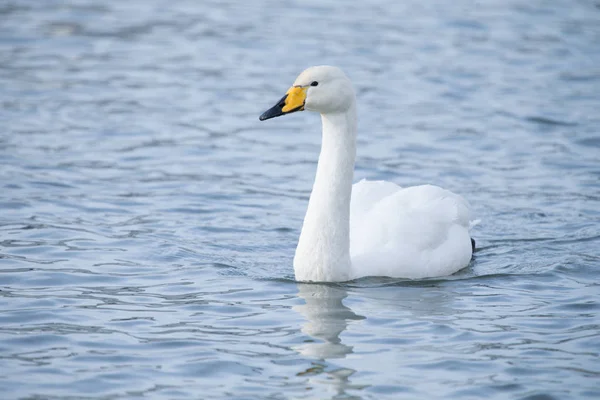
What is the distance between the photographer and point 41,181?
12.7 meters

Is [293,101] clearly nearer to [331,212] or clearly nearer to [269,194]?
[331,212]

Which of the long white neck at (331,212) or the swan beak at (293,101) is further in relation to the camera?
the long white neck at (331,212)

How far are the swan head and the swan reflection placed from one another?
1.47 m

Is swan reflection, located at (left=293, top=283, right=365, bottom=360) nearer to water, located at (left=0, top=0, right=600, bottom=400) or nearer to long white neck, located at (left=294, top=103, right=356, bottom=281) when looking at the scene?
water, located at (left=0, top=0, right=600, bottom=400)

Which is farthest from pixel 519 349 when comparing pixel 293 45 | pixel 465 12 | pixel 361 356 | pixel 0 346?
pixel 465 12

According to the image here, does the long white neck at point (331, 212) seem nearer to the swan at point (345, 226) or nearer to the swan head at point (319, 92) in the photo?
the swan at point (345, 226)

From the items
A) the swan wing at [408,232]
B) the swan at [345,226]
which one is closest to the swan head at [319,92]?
the swan at [345,226]

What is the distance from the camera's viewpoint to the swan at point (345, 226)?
9133mm

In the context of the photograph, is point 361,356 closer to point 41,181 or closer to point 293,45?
point 41,181

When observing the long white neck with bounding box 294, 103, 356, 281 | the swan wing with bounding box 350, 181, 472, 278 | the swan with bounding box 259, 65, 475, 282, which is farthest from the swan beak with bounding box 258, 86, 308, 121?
the swan wing with bounding box 350, 181, 472, 278

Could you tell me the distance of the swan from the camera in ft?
30.0

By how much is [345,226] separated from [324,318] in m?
1.03

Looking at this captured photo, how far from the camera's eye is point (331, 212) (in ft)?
30.5

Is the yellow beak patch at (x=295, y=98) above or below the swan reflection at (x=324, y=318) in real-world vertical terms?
above
